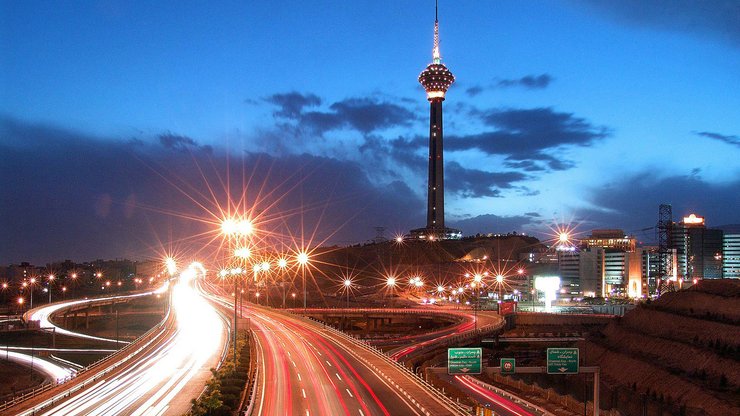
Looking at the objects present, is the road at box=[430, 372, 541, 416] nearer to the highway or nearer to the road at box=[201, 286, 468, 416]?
the road at box=[201, 286, 468, 416]

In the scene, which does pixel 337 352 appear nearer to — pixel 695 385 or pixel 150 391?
pixel 150 391

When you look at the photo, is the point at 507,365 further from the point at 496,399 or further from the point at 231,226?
the point at 231,226

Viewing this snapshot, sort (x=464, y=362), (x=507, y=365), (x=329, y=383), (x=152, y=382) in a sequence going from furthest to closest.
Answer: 1. (x=152, y=382)
2. (x=329, y=383)
3. (x=507, y=365)
4. (x=464, y=362)

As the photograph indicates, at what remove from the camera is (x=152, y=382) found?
4866 centimetres

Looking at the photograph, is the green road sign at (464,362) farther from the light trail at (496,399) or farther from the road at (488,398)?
the light trail at (496,399)

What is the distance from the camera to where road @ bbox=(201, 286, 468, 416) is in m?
37.9

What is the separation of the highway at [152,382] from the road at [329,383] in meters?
5.35

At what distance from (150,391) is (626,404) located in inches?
1689

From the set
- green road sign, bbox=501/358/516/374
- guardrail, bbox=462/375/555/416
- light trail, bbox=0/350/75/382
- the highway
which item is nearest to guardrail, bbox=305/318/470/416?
green road sign, bbox=501/358/516/374

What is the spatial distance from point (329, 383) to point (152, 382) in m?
14.6

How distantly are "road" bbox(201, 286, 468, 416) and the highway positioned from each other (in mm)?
5353

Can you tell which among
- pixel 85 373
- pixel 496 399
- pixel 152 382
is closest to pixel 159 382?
pixel 152 382

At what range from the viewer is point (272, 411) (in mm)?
36688

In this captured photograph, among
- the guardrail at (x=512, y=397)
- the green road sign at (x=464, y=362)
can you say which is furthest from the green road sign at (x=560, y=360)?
the guardrail at (x=512, y=397)
